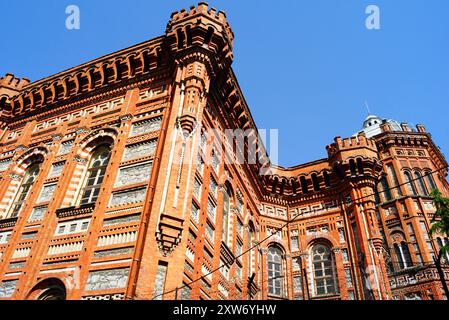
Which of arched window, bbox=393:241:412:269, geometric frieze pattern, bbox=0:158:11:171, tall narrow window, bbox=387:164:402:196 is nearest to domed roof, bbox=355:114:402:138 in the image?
tall narrow window, bbox=387:164:402:196

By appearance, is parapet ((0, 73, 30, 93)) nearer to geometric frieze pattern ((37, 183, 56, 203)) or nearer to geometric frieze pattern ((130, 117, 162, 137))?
geometric frieze pattern ((37, 183, 56, 203))

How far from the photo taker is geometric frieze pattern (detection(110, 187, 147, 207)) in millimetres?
10453

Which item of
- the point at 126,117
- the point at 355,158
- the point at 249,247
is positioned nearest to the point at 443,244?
the point at 355,158

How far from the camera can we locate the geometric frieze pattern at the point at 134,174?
1095cm

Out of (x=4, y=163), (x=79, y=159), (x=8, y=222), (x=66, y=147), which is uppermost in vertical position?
(x=4, y=163)

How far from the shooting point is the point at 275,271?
1634 centimetres

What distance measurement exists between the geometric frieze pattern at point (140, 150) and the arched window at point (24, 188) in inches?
152

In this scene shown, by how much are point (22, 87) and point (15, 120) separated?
1.58 m

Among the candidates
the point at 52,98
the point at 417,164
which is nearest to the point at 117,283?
the point at 52,98

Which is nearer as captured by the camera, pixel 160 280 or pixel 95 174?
pixel 160 280

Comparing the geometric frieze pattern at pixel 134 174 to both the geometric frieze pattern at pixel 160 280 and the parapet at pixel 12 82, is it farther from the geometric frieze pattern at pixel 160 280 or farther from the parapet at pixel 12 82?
the parapet at pixel 12 82

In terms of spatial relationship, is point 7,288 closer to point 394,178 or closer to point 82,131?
Answer: point 82,131

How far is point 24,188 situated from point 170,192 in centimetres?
656

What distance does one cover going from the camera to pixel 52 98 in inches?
609
